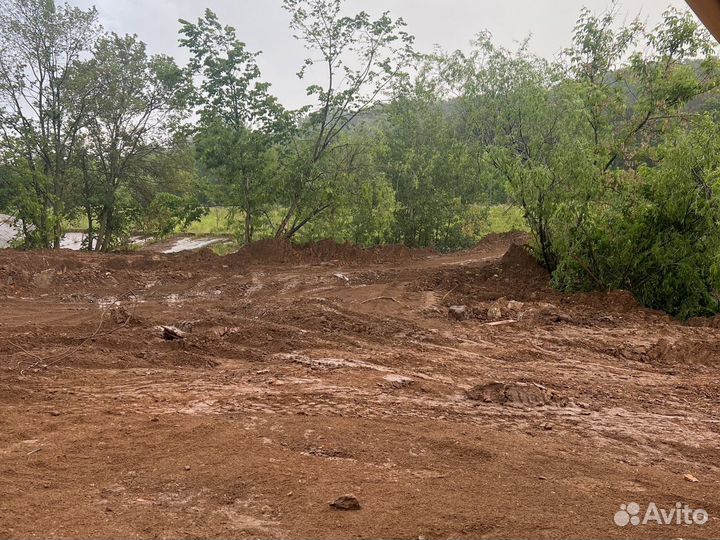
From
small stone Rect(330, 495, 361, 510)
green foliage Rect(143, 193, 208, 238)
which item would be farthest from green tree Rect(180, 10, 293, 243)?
small stone Rect(330, 495, 361, 510)

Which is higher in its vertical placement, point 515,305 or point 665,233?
point 665,233

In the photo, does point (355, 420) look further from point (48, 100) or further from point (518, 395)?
point (48, 100)

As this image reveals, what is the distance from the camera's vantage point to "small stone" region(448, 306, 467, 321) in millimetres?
9648

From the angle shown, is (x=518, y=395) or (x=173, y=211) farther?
(x=173, y=211)

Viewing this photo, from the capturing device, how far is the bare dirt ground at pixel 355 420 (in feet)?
10.3

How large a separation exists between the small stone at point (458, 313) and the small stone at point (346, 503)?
6636mm

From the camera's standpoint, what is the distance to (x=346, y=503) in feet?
10.4

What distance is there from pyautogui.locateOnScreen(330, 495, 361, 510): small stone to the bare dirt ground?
6 cm

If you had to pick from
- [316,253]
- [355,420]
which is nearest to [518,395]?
[355,420]

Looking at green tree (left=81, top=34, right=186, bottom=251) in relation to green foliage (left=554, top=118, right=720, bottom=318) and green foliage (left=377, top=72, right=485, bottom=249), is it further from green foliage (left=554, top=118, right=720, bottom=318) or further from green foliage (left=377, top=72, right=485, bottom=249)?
green foliage (left=554, top=118, right=720, bottom=318)

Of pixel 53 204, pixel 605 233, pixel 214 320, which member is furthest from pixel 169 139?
pixel 605 233

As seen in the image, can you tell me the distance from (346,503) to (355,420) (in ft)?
4.88

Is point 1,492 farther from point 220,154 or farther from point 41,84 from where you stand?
point 41,84

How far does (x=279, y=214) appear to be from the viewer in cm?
1844
